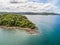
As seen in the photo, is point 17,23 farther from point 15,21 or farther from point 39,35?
point 39,35

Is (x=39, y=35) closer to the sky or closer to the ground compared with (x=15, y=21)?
closer to the ground

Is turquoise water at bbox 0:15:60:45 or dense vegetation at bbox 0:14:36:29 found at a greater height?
dense vegetation at bbox 0:14:36:29

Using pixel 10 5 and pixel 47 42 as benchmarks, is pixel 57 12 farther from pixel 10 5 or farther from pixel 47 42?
pixel 10 5

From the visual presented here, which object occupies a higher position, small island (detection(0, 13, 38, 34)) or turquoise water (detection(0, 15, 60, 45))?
small island (detection(0, 13, 38, 34))

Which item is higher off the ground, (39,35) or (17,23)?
(17,23)

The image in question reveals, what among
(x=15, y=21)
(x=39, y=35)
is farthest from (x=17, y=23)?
(x=39, y=35)

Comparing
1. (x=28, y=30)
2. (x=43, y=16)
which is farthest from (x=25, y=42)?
(x=43, y=16)
